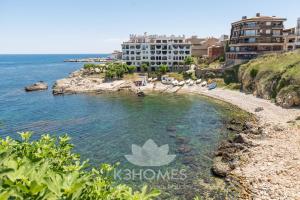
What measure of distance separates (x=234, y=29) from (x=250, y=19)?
916cm

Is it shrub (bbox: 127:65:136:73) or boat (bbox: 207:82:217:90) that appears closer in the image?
boat (bbox: 207:82:217:90)

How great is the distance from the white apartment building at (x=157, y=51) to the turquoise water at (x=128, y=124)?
3377 cm

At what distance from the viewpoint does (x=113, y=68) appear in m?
99.7

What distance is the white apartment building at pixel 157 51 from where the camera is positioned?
353 feet

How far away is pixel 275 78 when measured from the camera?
60.4 meters

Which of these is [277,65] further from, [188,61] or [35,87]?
[35,87]

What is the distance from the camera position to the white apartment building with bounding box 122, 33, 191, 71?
353 ft

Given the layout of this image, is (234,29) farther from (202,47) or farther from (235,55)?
(202,47)

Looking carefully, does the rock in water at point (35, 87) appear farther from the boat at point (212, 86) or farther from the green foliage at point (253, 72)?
the green foliage at point (253, 72)

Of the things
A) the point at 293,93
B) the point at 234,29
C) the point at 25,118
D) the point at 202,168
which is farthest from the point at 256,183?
the point at 234,29

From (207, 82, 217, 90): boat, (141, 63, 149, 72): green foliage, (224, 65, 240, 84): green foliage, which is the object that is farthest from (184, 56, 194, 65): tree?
(207, 82, 217, 90): boat

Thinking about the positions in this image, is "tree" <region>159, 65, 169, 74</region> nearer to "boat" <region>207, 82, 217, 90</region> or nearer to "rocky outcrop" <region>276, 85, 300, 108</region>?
"boat" <region>207, 82, 217, 90</region>

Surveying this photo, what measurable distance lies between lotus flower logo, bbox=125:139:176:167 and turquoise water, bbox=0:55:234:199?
99 cm

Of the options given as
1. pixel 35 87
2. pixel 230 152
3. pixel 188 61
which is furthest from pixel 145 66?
pixel 230 152
